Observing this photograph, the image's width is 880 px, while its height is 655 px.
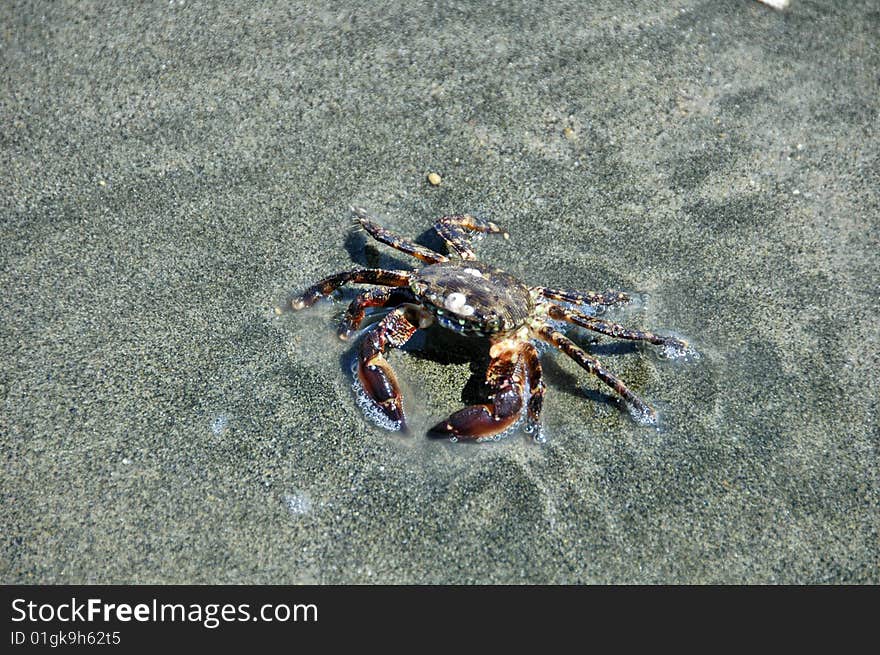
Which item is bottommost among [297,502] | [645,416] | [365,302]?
[297,502]

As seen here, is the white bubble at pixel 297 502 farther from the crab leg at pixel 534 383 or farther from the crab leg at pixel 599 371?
the crab leg at pixel 599 371

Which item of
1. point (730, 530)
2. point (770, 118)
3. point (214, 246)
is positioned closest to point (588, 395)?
point (730, 530)

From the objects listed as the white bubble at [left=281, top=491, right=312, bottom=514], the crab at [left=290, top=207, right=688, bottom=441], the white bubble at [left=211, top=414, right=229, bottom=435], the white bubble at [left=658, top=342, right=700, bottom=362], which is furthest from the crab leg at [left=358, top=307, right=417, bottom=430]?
the white bubble at [left=658, top=342, right=700, bottom=362]

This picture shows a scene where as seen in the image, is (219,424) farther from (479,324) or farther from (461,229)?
(461,229)

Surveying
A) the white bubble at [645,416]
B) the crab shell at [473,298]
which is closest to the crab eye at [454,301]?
the crab shell at [473,298]

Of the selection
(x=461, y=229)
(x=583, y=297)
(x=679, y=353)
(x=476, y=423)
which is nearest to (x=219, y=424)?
(x=476, y=423)

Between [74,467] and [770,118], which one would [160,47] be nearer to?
[74,467]
